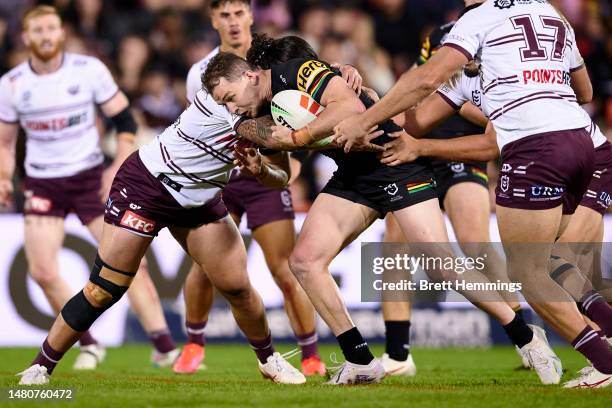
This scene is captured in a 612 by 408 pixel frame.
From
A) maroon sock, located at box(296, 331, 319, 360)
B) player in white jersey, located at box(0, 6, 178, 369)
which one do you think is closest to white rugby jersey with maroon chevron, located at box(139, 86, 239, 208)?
maroon sock, located at box(296, 331, 319, 360)

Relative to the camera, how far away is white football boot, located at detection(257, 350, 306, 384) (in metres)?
7.57

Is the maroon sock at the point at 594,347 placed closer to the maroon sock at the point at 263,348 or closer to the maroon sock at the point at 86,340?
the maroon sock at the point at 263,348

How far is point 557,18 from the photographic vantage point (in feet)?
21.7

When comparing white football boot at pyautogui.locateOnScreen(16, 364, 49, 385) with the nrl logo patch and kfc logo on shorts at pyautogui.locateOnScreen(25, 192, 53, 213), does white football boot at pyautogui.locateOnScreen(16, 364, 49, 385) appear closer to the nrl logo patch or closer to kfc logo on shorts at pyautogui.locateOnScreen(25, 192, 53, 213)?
kfc logo on shorts at pyautogui.locateOnScreen(25, 192, 53, 213)

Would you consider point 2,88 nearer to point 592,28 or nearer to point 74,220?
point 74,220

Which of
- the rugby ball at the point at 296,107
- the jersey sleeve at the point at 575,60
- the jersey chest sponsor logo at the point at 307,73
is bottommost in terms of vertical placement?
the rugby ball at the point at 296,107

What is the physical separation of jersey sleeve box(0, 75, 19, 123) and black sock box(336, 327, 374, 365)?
15.1 feet

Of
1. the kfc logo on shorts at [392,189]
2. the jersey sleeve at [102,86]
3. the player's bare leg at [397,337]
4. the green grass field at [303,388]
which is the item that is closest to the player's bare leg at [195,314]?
the green grass field at [303,388]

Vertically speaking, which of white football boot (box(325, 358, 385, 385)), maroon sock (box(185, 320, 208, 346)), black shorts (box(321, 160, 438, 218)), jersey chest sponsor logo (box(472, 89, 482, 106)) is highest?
jersey chest sponsor logo (box(472, 89, 482, 106))

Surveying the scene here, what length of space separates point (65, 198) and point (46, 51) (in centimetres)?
143

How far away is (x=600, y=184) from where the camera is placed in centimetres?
764

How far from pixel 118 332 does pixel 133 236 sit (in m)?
5.43

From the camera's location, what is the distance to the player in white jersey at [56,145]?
390 inches

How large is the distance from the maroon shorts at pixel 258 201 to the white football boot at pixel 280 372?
160 centimetres
